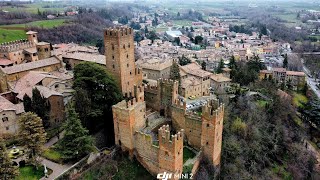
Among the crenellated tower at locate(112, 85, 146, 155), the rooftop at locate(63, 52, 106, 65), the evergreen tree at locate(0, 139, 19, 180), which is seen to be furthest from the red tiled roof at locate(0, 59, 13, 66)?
the evergreen tree at locate(0, 139, 19, 180)

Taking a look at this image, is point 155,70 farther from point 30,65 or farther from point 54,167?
point 54,167

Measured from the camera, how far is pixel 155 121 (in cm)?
3806

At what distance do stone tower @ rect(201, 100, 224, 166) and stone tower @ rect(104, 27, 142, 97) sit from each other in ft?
39.9

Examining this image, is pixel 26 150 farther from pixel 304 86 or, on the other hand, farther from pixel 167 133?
pixel 304 86

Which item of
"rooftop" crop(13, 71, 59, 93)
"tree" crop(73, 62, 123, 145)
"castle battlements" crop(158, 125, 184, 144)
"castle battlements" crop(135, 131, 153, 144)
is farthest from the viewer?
"rooftop" crop(13, 71, 59, 93)

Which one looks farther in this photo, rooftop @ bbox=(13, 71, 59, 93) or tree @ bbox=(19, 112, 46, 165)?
rooftop @ bbox=(13, 71, 59, 93)

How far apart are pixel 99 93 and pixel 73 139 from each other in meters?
7.48

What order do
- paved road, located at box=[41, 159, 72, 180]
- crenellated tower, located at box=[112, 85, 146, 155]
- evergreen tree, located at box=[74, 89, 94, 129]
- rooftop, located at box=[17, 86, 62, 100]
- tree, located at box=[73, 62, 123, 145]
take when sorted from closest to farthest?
paved road, located at box=[41, 159, 72, 180]
crenellated tower, located at box=[112, 85, 146, 155]
evergreen tree, located at box=[74, 89, 94, 129]
tree, located at box=[73, 62, 123, 145]
rooftop, located at box=[17, 86, 62, 100]

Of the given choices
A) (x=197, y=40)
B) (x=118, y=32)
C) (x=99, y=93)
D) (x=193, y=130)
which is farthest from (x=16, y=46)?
(x=197, y=40)

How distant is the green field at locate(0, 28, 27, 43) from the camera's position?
250 ft

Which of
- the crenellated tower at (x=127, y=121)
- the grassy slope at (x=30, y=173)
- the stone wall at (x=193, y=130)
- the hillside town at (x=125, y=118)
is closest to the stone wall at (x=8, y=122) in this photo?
the hillside town at (x=125, y=118)

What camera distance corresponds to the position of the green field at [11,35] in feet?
250

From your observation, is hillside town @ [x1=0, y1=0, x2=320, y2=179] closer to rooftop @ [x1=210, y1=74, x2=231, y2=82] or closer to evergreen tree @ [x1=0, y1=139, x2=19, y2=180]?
evergreen tree @ [x1=0, y1=139, x2=19, y2=180]

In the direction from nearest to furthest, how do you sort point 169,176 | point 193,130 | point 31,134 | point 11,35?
point 31,134 < point 169,176 < point 193,130 < point 11,35
